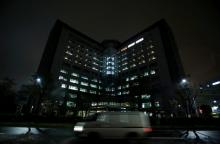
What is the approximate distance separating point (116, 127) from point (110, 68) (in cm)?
10770

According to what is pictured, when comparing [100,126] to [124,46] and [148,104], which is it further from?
[124,46]

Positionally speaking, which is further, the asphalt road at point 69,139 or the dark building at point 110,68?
the dark building at point 110,68

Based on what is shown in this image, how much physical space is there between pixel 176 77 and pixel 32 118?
7401 centimetres

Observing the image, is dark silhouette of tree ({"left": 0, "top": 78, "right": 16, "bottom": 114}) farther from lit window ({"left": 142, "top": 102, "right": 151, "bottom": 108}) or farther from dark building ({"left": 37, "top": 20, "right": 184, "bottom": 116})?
lit window ({"left": 142, "top": 102, "right": 151, "bottom": 108})

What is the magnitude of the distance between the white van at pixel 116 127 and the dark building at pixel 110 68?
51586mm

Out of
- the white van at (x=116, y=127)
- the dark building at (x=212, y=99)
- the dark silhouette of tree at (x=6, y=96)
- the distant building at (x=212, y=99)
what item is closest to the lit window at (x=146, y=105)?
the dark building at (x=212, y=99)

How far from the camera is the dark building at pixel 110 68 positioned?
248 feet

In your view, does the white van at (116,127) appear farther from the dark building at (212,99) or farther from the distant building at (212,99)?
the distant building at (212,99)

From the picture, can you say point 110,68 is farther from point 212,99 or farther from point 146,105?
point 212,99

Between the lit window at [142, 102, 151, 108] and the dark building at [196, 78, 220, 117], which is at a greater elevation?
the dark building at [196, 78, 220, 117]

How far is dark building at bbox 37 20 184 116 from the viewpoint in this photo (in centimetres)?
7569

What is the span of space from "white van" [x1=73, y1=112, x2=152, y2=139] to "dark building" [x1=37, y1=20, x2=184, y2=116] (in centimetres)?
5159

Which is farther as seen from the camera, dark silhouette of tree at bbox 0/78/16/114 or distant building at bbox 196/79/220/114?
distant building at bbox 196/79/220/114

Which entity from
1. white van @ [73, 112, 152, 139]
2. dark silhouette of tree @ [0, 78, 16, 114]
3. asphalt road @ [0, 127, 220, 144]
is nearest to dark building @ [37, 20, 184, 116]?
dark silhouette of tree @ [0, 78, 16, 114]
